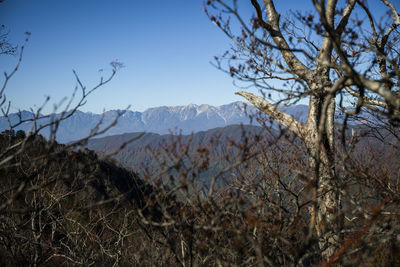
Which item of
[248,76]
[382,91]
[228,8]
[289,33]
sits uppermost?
[289,33]

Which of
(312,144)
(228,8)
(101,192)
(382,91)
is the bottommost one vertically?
(101,192)

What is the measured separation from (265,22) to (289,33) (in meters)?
2.42

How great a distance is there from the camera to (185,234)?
313 centimetres

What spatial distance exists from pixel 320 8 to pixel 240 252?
3030mm

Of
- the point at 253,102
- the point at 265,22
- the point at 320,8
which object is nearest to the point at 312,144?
the point at 253,102

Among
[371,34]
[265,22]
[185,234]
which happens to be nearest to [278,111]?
[265,22]

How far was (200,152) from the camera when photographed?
10.8 feet

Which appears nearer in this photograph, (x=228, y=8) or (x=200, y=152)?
(x=200, y=152)

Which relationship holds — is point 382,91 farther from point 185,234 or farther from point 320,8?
point 185,234

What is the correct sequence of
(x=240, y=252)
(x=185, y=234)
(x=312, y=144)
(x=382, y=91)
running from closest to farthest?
1. (x=382, y=91)
2. (x=185, y=234)
3. (x=240, y=252)
4. (x=312, y=144)


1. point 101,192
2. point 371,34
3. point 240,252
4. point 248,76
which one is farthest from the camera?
point 101,192

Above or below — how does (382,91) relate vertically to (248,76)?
below

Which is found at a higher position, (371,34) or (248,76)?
(371,34)

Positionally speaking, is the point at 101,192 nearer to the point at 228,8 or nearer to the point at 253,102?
the point at 253,102
